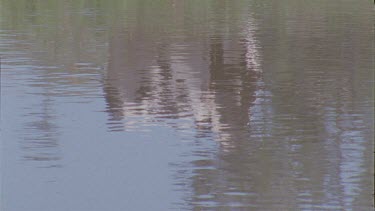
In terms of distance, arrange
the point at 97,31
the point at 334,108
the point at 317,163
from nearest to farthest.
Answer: the point at 317,163
the point at 334,108
the point at 97,31

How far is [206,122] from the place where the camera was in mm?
9148

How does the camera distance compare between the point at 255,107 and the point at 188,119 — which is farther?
the point at 255,107

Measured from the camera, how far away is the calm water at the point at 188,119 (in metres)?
6.89

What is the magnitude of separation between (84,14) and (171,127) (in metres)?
13.0

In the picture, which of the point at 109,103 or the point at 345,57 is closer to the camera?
the point at 109,103

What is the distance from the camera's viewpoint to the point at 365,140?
27.2 ft

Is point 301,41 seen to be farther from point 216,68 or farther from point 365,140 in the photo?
point 365,140

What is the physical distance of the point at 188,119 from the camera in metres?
9.26

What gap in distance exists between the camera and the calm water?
689cm

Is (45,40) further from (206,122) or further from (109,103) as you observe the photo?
(206,122)

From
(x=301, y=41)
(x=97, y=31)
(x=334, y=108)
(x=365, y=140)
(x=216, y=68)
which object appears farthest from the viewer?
(x=97, y=31)

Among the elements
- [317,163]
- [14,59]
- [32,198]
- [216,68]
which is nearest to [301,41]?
[216,68]

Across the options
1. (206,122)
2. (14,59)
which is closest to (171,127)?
(206,122)

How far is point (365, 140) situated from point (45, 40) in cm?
847
